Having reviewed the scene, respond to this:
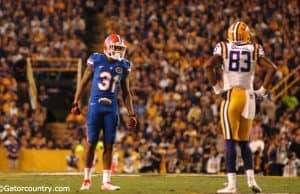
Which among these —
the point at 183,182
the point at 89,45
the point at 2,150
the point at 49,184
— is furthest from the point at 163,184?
the point at 89,45

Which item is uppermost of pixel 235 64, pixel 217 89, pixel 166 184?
pixel 235 64

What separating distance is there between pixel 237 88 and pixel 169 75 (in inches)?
553

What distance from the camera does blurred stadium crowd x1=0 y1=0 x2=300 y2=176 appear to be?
70.7 ft

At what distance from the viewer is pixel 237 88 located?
435 inches

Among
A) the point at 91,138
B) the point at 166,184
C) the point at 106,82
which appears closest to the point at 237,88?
the point at 106,82

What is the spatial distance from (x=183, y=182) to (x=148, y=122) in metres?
9.92

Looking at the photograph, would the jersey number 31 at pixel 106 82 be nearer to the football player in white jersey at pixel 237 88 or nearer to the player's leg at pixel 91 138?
the player's leg at pixel 91 138

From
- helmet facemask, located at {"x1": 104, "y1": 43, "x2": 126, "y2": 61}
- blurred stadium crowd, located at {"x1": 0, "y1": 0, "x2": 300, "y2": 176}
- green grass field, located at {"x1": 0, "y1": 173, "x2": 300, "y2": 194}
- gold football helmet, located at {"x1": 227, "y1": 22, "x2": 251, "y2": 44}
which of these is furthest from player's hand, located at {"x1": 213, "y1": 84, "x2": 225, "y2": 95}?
blurred stadium crowd, located at {"x1": 0, "y1": 0, "x2": 300, "y2": 176}

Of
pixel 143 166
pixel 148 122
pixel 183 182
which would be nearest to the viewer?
pixel 183 182

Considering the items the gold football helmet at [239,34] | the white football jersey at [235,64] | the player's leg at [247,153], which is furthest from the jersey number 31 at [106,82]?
the player's leg at [247,153]

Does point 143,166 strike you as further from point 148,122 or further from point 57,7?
point 57,7

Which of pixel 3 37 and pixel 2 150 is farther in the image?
pixel 3 37

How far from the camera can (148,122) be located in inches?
927

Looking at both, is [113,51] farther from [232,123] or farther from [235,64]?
[232,123]
